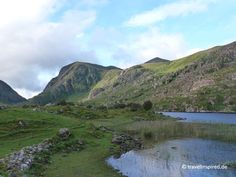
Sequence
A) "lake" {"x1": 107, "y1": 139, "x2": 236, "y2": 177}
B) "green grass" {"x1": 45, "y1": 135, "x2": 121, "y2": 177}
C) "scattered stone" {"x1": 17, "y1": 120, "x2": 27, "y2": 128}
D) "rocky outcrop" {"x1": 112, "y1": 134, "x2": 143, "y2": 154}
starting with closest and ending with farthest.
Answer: "green grass" {"x1": 45, "y1": 135, "x2": 121, "y2": 177} < "lake" {"x1": 107, "y1": 139, "x2": 236, "y2": 177} < "rocky outcrop" {"x1": 112, "y1": 134, "x2": 143, "y2": 154} < "scattered stone" {"x1": 17, "y1": 120, "x2": 27, "y2": 128}

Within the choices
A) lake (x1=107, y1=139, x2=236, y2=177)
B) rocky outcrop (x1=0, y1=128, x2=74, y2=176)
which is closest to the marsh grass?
lake (x1=107, y1=139, x2=236, y2=177)

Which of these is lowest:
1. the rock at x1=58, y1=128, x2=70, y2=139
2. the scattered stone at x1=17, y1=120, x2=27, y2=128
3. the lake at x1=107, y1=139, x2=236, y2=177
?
the lake at x1=107, y1=139, x2=236, y2=177

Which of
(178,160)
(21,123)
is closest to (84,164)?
(178,160)

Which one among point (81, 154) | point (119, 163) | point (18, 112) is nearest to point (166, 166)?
point (119, 163)

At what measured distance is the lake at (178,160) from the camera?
49406mm

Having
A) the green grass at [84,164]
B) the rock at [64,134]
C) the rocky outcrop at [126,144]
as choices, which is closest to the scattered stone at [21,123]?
the rock at [64,134]

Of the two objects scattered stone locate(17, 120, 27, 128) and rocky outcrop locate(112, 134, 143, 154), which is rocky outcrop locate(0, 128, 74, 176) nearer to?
rocky outcrop locate(112, 134, 143, 154)

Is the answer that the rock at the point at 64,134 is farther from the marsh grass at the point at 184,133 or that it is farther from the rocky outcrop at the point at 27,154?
the marsh grass at the point at 184,133

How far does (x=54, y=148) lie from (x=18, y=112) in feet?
129

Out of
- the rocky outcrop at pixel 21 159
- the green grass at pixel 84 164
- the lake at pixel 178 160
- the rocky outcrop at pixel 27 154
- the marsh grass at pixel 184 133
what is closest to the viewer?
the rocky outcrop at pixel 27 154

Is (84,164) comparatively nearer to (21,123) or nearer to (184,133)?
(21,123)

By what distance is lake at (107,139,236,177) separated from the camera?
49.4m

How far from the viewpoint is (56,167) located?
5222cm

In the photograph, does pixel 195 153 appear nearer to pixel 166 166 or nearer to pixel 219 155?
pixel 219 155
